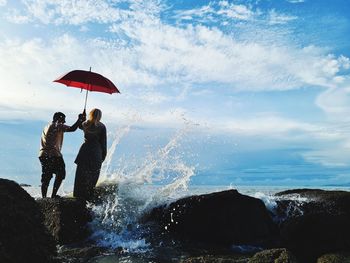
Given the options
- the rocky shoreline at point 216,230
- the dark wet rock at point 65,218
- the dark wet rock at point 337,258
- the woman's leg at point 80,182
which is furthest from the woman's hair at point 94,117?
the dark wet rock at point 337,258

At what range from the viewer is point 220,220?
1081 centimetres

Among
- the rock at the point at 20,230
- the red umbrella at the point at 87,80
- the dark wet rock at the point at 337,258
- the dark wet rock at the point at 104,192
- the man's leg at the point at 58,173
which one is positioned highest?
the red umbrella at the point at 87,80

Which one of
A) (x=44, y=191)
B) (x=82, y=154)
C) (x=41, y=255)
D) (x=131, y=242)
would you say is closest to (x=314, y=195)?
(x=131, y=242)

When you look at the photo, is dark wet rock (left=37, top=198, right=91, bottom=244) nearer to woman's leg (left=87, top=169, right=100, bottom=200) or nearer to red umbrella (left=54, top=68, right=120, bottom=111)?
woman's leg (left=87, top=169, right=100, bottom=200)

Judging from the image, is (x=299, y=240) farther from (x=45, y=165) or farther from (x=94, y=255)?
(x=45, y=165)

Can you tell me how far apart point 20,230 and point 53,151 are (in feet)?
18.3

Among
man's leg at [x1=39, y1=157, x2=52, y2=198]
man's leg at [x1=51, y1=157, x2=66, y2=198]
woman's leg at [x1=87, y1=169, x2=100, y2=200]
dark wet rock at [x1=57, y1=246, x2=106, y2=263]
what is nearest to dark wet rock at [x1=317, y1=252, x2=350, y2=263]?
dark wet rock at [x1=57, y1=246, x2=106, y2=263]

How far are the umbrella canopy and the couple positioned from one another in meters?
1.03

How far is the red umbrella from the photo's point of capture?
11789 millimetres

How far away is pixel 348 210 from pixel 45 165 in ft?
32.1

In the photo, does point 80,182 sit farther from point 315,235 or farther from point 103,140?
point 315,235

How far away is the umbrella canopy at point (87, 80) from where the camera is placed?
11789 mm

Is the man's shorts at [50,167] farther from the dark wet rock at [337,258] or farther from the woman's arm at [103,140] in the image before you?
the dark wet rock at [337,258]

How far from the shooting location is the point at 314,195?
1385 centimetres
